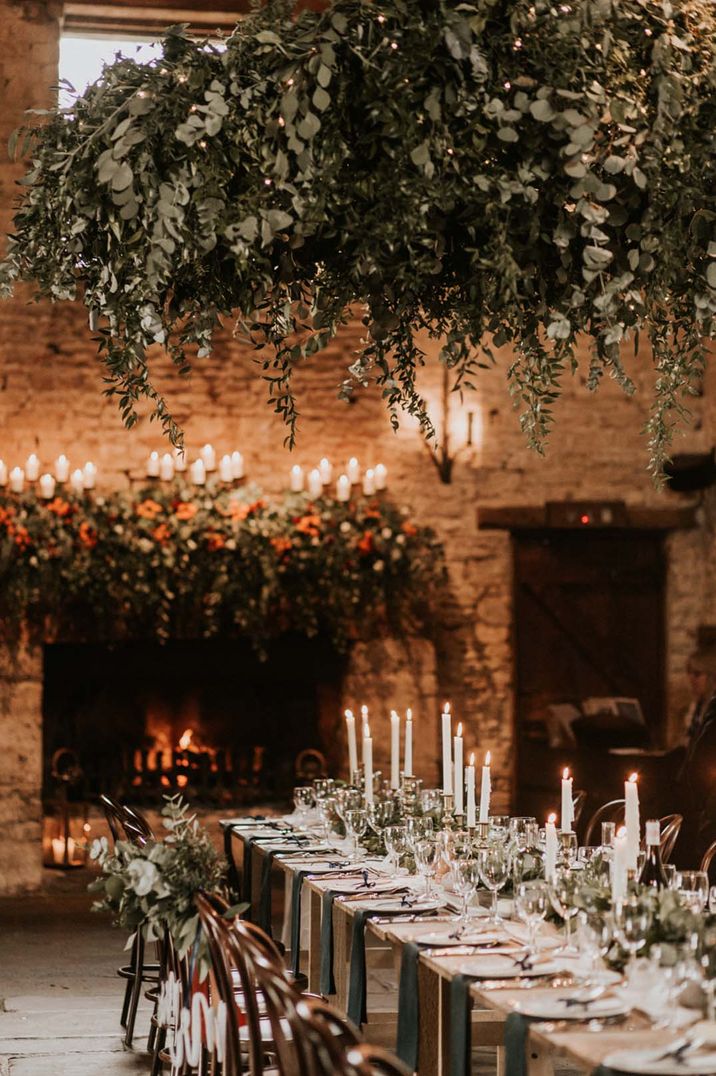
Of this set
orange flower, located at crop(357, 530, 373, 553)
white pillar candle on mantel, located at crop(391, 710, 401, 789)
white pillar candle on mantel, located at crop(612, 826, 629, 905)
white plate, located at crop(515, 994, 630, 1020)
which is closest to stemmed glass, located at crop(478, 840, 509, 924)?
white pillar candle on mantel, located at crop(612, 826, 629, 905)

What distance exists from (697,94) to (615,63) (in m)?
0.20

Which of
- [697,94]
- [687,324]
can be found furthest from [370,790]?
[697,94]

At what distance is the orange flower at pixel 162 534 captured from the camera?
864 cm

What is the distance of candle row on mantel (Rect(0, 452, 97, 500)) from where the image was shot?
8.76m

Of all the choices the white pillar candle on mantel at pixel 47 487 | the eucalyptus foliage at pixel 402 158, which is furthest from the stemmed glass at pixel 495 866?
the white pillar candle on mantel at pixel 47 487

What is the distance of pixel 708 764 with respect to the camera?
823 centimetres

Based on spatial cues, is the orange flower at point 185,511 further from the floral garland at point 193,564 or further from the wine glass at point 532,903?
the wine glass at point 532,903

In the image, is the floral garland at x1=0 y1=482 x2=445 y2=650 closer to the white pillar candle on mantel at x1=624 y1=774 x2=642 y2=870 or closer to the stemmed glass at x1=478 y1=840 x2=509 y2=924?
the stemmed glass at x1=478 y1=840 x2=509 y2=924

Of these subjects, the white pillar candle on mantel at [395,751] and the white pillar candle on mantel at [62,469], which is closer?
the white pillar candle on mantel at [395,751]

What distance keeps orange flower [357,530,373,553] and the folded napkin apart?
16.9 feet

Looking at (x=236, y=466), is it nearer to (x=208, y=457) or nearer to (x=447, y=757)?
(x=208, y=457)

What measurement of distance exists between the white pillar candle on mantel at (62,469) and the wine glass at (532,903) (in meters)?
5.91

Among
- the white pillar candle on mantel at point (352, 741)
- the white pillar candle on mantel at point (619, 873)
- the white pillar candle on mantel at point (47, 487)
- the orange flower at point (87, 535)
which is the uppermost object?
the white pillar candle on mantel at point (47, 487)

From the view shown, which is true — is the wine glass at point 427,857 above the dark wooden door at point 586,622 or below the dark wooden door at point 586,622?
below
